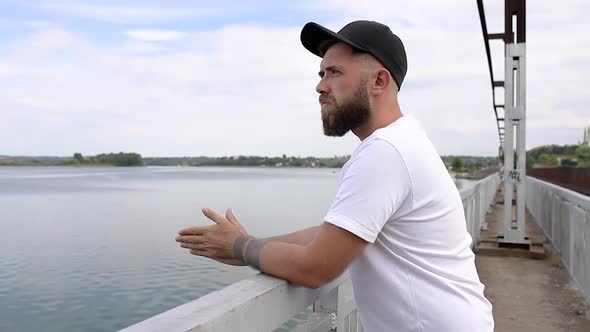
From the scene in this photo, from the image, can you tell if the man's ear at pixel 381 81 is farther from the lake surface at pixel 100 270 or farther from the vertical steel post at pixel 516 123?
the lake surface at pixel 100 270

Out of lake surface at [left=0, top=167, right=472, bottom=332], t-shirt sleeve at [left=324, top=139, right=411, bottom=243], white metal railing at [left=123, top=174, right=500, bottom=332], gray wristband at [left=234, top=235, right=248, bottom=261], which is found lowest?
lake surface at [left=0, top=167, right=472, bottom=332]

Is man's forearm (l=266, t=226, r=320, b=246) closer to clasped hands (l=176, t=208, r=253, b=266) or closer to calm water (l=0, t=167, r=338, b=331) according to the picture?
clasped hands (l=176, t=208, r=253, b=266)

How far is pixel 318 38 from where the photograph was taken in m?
2.14

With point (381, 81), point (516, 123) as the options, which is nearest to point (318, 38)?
point (381, 81)

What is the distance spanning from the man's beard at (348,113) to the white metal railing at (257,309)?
59cm

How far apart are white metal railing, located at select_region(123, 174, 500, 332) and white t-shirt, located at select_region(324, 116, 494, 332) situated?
270 millimetres

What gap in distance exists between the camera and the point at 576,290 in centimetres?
667

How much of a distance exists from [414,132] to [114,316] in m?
12.7

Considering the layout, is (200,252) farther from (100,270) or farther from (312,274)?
(100,270)

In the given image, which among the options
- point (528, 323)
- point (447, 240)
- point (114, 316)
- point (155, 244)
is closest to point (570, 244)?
point (528, 323)

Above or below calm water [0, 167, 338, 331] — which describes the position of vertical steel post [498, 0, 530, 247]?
above

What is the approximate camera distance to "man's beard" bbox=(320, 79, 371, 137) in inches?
80.7

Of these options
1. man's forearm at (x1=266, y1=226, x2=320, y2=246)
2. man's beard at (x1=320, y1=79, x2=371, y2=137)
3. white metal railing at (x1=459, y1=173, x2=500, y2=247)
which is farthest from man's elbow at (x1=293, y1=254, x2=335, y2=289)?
white metal railing at (x1=459, y1=173, x2=500, y2=247)

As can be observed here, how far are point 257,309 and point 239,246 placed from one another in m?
0.41
